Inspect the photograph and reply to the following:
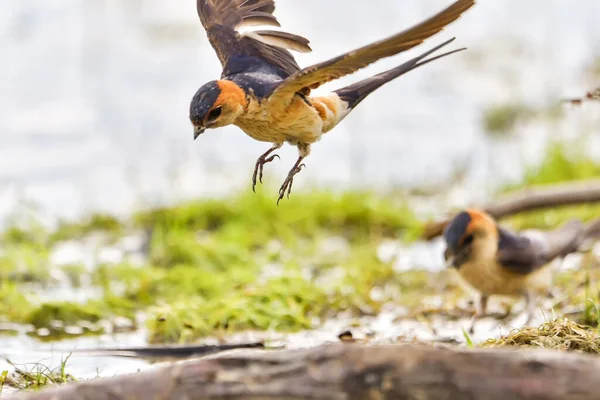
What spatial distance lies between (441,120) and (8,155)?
559 centimetres

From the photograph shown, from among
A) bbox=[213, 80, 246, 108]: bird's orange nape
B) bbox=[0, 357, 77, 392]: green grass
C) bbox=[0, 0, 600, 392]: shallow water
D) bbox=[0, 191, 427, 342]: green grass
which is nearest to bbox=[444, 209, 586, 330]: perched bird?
bbox=[0, 191, 427, 342]: green grass

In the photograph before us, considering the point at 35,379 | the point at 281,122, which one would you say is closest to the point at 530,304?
the point at 35,379

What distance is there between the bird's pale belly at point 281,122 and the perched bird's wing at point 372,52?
0.09 meters

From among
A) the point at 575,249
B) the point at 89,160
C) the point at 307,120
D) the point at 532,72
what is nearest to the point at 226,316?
the point at 575,249

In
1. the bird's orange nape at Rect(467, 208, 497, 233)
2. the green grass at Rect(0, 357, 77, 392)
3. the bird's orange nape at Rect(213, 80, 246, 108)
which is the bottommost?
the green grass at Rect(0, 357, 77, 392)

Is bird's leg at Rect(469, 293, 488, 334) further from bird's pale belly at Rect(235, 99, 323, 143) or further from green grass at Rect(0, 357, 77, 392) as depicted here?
bird's pale belly at Rect(235, 99, 323, 143)

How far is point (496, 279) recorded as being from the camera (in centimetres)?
643

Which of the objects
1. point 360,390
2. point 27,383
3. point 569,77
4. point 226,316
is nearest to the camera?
point 360,390

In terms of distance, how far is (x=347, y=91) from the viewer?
3.54m

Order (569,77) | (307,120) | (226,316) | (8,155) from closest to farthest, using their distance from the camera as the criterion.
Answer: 1. (307,120)
2. (226,316)
3. (8,155)
4. (569,77)

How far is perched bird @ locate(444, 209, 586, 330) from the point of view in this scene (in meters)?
6.42

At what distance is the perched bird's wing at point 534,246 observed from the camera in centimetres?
652

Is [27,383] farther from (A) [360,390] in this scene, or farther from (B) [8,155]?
(B) [8,155]

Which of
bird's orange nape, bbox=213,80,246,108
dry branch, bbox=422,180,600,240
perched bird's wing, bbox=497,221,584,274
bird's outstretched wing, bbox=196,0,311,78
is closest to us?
bird's orange nape, bbox=213,80,246,108
